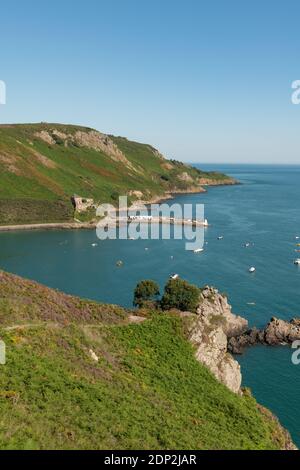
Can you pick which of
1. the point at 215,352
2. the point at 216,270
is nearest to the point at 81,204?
the point at 216,270

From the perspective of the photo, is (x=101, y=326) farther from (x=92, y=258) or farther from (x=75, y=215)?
(x=75, y=215)

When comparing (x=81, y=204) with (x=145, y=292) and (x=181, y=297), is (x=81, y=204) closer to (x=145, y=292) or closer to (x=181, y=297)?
(x=145, y=292)

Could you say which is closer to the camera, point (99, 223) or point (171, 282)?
point (171, 282)

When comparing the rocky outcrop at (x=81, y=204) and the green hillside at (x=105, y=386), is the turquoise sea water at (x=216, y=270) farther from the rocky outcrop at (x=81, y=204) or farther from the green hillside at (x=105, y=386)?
the rocky outcrop at (x=81, y=204)

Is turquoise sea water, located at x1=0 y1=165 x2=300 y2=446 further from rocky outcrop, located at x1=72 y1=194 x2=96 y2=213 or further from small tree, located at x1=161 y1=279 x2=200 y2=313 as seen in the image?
rocky outcrop, located at x1=72 y1=194 x2=96 y2=213

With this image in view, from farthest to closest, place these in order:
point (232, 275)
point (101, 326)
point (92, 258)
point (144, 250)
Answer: point (144, 250)
point (92, 258)
point (232, 275)
point (101, 326)

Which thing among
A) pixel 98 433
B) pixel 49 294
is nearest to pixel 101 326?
pixel 49 294

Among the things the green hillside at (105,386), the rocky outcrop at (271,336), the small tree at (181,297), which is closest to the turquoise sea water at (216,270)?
the rocky outcrop at (271,336)
